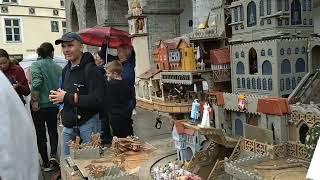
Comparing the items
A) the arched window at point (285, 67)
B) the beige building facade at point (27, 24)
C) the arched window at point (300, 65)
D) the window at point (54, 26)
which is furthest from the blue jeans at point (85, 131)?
the window at point (54, 26)

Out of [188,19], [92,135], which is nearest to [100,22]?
[188,19]

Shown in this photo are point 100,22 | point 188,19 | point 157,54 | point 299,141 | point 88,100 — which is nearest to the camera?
point 299,141

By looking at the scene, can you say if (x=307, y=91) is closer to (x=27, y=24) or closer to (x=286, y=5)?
(x=286, y=5)

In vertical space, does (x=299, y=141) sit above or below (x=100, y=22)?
below

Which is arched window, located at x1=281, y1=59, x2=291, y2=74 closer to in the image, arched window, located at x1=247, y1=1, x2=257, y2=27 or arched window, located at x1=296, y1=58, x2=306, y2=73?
arched window, located at x1=296, y1=58, x2=306, y2=73

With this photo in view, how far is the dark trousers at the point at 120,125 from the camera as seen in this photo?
16.8ft

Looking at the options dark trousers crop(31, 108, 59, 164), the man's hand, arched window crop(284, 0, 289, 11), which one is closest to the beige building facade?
dark trousers crop(31, 108, 59, 164)

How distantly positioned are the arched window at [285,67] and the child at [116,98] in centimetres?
200

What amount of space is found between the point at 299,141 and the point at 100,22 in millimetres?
11571

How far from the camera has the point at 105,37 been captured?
23.6ft

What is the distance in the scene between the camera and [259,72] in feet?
13.5

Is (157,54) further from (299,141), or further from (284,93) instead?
(299,141)

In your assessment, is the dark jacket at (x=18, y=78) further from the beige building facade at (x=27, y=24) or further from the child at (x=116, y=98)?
the beige building facade at (x=27, y=24)

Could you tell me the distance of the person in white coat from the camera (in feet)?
5.82
